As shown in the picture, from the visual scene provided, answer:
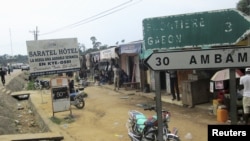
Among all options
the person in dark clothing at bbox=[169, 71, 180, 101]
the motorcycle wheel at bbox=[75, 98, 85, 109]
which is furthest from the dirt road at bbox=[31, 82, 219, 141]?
the person in dark clothing at bbox=[169, 71, 180, 101]

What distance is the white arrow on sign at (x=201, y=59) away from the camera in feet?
13.7

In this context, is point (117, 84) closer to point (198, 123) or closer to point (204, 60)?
point (198, 123)

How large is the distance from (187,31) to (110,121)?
309 inches

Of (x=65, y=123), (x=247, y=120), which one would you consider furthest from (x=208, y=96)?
(x=65, y=123)

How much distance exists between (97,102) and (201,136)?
9131 millimetres

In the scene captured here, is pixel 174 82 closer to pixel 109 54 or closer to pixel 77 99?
pixel 77 99

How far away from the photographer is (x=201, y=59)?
4.36 metres

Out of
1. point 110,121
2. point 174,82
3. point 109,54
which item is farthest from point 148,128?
point 109,54

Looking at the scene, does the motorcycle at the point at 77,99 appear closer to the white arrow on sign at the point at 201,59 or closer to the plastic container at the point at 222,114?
the plastic container at the point at 222,114

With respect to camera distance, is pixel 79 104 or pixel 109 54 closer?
pixel 79 104

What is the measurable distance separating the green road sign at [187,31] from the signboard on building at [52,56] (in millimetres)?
8716

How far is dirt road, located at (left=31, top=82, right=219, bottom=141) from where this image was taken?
10.5 m

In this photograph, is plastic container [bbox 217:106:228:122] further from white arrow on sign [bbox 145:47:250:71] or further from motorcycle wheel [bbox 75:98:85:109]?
motorcycle wheel [bbox 75:98:85:109]

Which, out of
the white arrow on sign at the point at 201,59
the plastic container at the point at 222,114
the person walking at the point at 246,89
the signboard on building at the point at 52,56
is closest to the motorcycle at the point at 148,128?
the person walking at the point at 246,89
